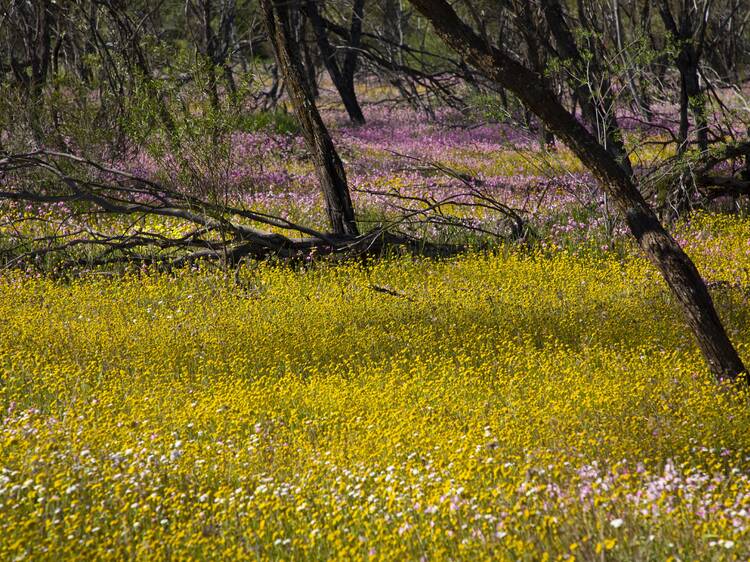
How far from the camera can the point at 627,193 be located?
17.7 ft

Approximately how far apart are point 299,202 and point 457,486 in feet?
29.0

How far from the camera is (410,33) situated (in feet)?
135

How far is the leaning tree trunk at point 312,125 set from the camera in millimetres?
9359

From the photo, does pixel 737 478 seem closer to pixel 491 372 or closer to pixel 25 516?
pixel 491 372

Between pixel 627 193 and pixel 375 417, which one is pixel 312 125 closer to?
pixel 627 193

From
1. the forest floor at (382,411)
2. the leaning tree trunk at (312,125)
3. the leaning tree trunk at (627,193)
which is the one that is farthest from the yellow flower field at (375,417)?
the leaning tree trunk at (312,125)

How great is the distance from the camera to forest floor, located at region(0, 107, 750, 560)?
3.60 m

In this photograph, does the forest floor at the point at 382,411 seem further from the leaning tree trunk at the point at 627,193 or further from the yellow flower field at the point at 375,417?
the leaning tree trunk at the point at 627,193

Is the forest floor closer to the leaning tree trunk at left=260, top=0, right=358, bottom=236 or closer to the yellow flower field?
the yellow flower field

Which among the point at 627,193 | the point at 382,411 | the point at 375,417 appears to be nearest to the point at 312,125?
the point at 627,193

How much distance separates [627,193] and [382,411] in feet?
7.11

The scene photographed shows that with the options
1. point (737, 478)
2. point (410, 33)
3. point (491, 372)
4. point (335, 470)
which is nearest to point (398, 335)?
point (491, 372)

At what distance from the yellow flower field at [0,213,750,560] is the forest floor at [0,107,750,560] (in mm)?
24

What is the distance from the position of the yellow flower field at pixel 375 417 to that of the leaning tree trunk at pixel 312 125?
1.21m
